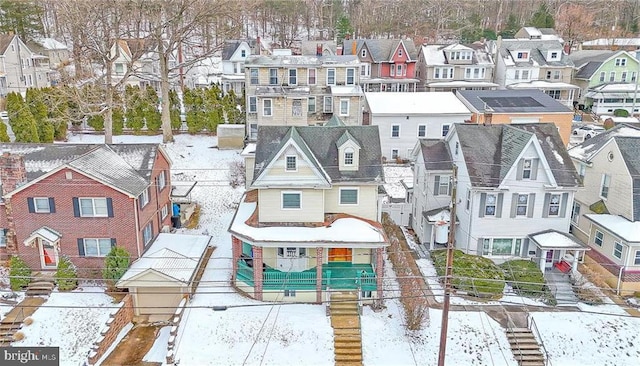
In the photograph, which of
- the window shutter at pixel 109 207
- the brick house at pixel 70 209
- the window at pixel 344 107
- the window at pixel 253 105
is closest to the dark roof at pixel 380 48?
the window at pixel 344 107

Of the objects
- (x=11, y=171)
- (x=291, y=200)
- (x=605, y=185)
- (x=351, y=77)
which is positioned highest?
(x=351, y=77)

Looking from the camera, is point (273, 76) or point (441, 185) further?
point (273, 76)

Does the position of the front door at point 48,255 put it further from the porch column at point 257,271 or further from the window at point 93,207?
the porch column at point 257,271

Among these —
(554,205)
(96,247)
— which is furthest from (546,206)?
(96,247)

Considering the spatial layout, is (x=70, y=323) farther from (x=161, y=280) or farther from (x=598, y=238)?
(x=598, y=238)

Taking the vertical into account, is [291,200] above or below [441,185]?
above

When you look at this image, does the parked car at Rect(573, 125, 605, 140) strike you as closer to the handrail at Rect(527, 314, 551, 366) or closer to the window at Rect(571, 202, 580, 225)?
the window at Rect(571, 202, 580, 225)
